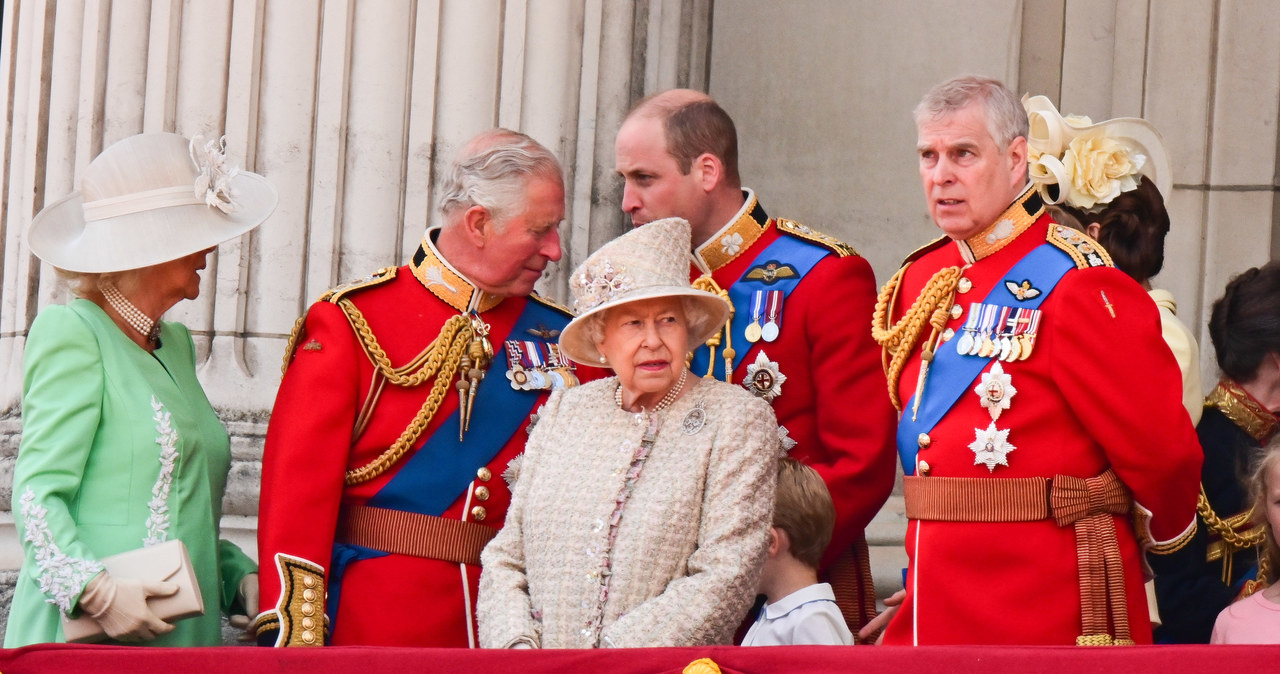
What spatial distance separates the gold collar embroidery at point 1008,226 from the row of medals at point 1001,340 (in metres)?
0.13

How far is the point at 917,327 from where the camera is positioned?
140 inches

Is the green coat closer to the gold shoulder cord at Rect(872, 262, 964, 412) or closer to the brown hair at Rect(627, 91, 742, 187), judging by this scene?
the brown hair at Rect(627, 91, 742, 187)

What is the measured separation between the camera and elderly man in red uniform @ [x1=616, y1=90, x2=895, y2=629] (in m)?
3.75

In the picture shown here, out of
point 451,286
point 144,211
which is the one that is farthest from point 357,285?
point 144,211

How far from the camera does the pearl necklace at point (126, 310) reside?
363 centimetres

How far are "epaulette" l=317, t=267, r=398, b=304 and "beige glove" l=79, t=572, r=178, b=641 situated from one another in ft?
2.57

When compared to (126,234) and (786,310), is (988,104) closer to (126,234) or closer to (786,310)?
(786,310)

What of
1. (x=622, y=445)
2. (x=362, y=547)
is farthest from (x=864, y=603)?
(x=362, y=547)

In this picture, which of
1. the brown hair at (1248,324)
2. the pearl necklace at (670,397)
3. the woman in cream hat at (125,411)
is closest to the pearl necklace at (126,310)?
the woman in cream hat at (125,411)

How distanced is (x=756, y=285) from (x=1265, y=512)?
3.84 feet

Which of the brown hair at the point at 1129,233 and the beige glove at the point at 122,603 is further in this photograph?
the brown hair at the point at 1129,233

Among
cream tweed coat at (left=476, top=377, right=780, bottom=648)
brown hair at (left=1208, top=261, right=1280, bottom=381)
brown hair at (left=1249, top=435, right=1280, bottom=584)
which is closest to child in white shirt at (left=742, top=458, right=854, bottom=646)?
cream tweed coat at (left=476, top=377, right=780, bottom=648)

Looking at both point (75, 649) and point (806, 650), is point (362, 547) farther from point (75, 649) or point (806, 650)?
point (806, 650)

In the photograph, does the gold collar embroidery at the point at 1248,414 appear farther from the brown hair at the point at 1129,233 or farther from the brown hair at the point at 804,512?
the brown hair at the point at 804,512
